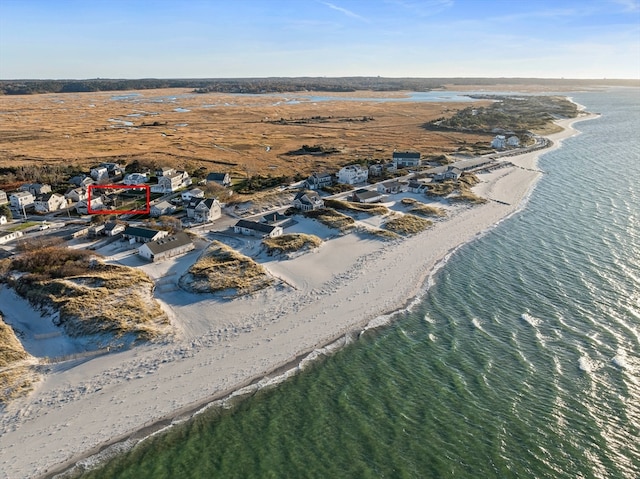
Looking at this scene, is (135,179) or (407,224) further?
(135,179)

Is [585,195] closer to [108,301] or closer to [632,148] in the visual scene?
[632,148]

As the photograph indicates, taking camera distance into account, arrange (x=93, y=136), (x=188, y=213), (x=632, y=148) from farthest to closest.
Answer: (x=93, y=136) → (x=632, y=148) → (x=188, y=213)

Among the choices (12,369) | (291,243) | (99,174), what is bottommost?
(12,369)

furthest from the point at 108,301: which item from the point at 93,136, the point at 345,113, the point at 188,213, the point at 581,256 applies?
the point at 345,113

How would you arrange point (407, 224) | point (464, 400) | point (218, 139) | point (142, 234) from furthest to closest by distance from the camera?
1. point (218, 139)
2. point (407, 224)
3. point (142, 234)
4. point (464, 400)

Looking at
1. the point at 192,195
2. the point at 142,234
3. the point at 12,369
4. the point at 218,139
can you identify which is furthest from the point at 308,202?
the point at 218,139

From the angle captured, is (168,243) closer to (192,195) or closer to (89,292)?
(89,292)
